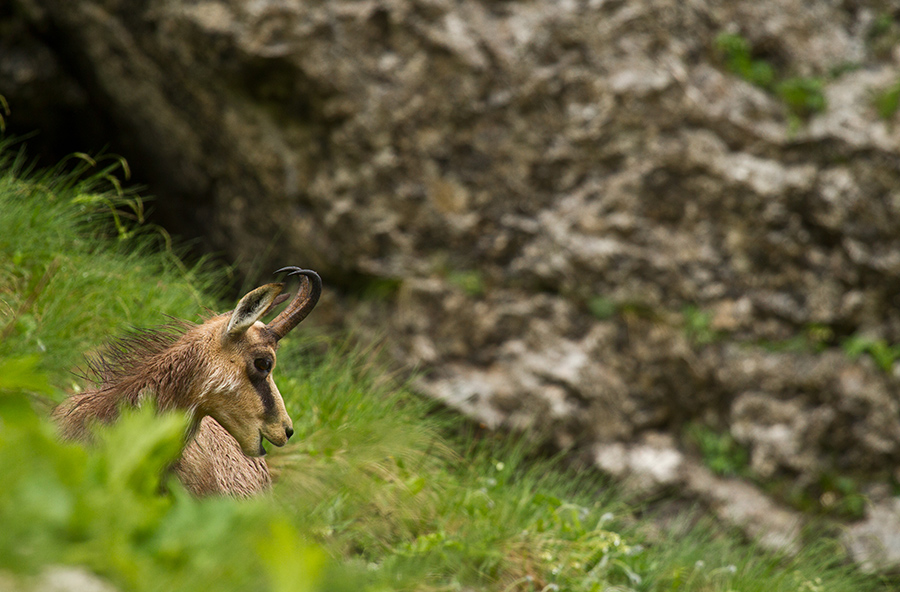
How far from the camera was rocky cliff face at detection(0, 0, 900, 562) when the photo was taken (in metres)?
5.96

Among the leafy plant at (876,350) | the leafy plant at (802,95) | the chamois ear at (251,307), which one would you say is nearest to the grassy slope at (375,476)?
the chamois ear at (251,307)

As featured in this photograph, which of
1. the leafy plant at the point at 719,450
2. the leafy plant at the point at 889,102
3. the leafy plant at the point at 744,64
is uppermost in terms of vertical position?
the leafy plant at the point at 744,64

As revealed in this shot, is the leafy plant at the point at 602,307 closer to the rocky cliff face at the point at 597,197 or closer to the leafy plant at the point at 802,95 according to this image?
the rocky cliff face at the point at 597,197

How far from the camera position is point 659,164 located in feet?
19.9

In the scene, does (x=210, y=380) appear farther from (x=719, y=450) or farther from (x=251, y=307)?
(x=719, y=450)

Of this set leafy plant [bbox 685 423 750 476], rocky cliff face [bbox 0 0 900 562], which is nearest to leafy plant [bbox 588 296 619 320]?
Answer: rocky cliff face [bbox 0 0 900 562]

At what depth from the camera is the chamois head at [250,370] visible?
104 inches

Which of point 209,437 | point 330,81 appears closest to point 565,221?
point 330,81

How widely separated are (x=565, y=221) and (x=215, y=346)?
4054 mm

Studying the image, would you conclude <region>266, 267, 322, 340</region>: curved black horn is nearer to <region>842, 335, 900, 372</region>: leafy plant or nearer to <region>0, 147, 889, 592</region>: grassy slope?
<region>0, 147, 889, 592</region>: grassy slope

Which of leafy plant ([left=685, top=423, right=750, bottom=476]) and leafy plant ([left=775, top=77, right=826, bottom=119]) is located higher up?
leafy plant ([left=775, top=77, right=826, bottom=119])

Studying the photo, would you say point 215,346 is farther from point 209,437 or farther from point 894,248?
point 894,248

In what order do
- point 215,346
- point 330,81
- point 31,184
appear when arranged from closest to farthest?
point 215,346 < point 31,184 < point 330,81

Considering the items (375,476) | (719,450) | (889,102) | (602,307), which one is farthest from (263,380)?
(889,102)
